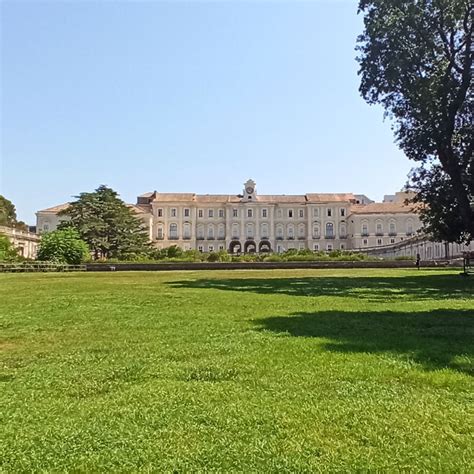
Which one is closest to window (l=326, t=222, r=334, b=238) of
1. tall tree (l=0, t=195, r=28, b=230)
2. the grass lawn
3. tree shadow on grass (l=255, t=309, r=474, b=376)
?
tall tree (l=0, t=195, r=28, b=230)

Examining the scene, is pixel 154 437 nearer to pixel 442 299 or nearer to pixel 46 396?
pixel 46 396

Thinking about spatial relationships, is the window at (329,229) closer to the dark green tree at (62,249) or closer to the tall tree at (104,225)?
the tall tree at (104,225)

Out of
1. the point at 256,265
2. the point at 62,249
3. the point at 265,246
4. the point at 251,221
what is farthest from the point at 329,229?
the point at 62,249

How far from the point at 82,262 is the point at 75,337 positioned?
41438 millimetres

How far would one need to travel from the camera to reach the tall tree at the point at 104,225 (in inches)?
2352

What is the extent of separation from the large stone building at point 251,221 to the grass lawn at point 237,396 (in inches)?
3806

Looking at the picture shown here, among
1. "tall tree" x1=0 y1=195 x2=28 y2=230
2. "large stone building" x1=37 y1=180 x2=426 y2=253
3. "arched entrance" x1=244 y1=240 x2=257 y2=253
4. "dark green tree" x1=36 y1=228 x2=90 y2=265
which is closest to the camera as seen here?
"dark green tree" x1=36 y1=228 x2=90 y2=265

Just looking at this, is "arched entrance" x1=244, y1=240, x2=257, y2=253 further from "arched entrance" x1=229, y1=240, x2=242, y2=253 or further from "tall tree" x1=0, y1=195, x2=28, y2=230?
"tall tree" x1=0, y1=195, x2=28, y2=230

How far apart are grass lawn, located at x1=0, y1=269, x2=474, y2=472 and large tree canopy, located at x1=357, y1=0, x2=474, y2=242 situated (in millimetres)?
15243

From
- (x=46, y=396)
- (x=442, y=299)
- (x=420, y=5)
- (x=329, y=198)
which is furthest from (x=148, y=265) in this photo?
(x=329, y=198)

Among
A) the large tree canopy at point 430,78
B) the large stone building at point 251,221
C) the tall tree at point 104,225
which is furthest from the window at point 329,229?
the large tree canopy at point 430,78

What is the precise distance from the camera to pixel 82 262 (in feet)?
156

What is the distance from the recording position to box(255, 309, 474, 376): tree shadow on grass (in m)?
6.30

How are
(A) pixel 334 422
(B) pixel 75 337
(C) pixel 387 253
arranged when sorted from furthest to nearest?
(C) pixel 387 253
(B) pixel 75 337
(A) pixel 334 422
